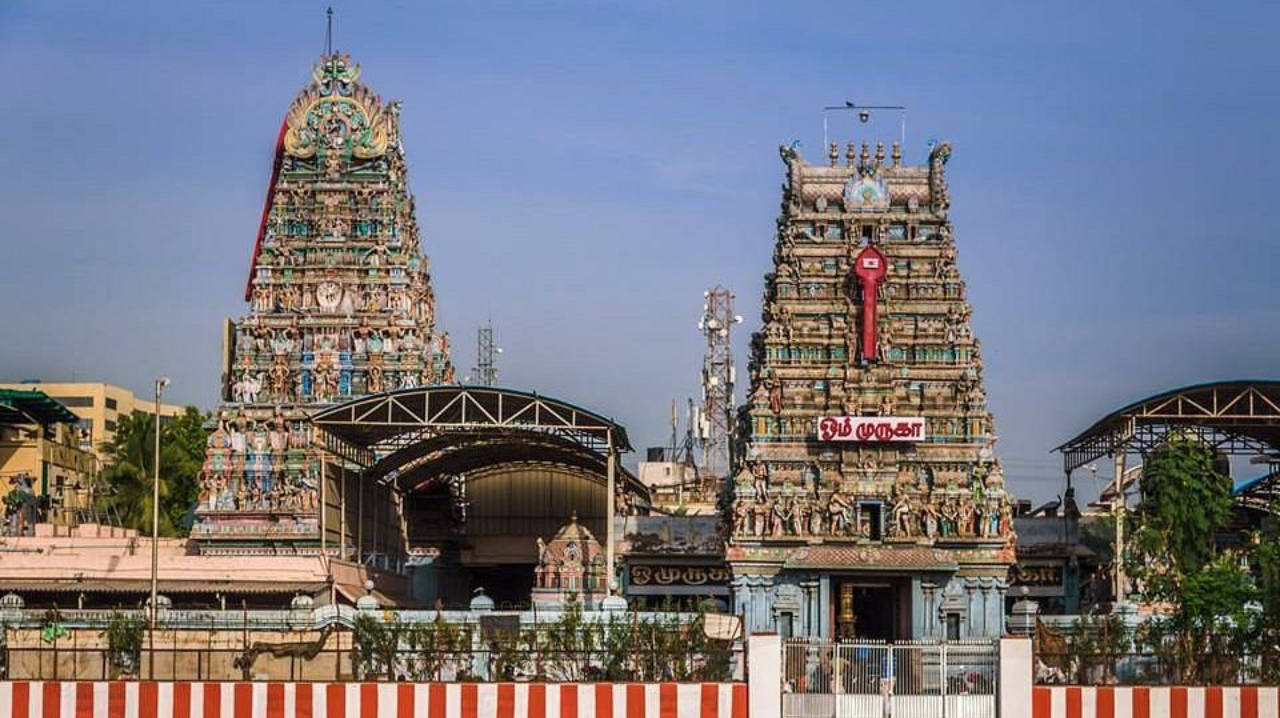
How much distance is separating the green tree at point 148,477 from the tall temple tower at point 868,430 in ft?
147

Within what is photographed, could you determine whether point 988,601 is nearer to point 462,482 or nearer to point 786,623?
point 786,623

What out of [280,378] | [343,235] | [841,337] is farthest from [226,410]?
[841,337]

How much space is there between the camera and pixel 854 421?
99375mm

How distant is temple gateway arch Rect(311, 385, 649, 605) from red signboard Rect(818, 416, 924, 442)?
29.8 ft

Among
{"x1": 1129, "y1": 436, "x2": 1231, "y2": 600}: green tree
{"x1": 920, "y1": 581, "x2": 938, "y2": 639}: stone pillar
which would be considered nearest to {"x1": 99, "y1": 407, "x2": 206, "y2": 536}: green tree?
{"x1": 920, "y1": 581, "x2": 938, "y2": 639}: stone pillar

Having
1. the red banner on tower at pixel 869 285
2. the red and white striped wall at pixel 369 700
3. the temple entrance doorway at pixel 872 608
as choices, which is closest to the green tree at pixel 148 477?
the temple entrance doorway at pixel 872 608

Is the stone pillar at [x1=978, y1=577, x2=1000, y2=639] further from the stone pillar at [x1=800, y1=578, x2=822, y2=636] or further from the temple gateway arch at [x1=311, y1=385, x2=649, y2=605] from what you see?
the temple gateway arch at [x1=311, y1=385, x2=649, y2=605]

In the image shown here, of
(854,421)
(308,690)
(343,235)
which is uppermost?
(343,235)

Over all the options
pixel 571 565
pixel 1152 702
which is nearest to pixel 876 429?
pixel 571 565

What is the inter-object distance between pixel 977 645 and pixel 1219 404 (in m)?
43.4

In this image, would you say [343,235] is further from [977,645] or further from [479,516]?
[977,645]

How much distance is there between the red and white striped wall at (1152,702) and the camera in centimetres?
6116

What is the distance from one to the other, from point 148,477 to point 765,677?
8409 centimetres

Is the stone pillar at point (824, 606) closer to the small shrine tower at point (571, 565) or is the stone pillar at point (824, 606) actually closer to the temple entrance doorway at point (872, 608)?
the temple entrance doorway at point (872, 608)
